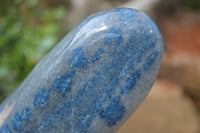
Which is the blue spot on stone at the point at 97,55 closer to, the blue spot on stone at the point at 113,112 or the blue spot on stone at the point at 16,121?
the blue spot on stone at the point at 113,112

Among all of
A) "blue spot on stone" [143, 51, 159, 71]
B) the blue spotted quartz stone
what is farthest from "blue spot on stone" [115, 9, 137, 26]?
"blue spot on stone" [143, 51, 159, 71]

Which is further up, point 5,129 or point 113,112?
point 5,129

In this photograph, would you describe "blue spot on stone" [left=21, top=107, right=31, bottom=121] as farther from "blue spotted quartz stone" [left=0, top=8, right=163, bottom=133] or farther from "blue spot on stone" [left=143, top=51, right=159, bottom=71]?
"blue spot on stone" [left=143, top=51, right=159, bottom=71]

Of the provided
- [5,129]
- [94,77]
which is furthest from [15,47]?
[94,77]

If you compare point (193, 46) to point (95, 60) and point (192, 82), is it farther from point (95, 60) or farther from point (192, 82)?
point (95, 60)

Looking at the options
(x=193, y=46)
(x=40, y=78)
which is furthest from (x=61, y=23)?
(x=40, y=78)

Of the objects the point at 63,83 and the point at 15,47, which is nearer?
the point at 63,83

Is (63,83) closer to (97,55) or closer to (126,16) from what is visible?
(97,55)
